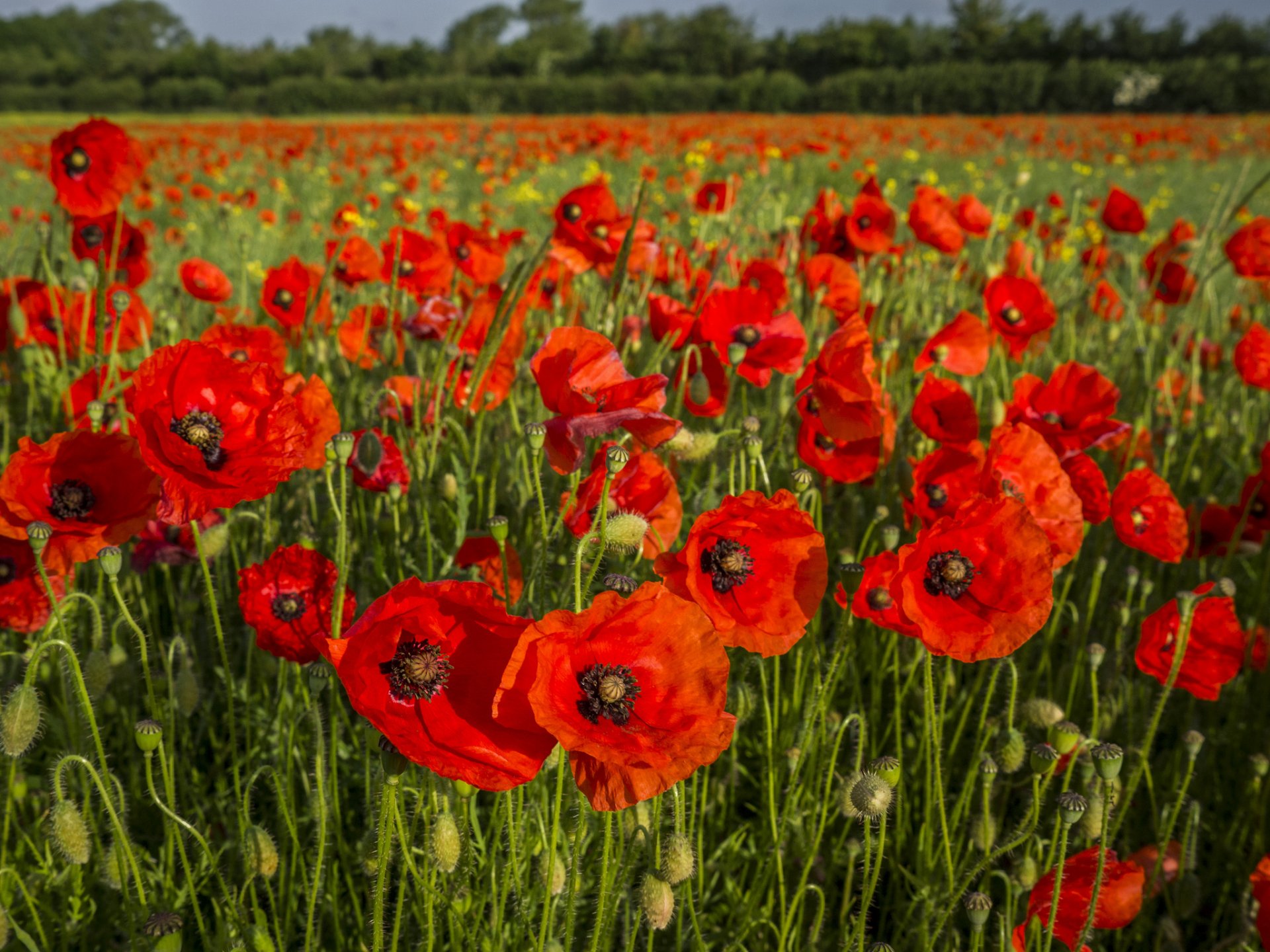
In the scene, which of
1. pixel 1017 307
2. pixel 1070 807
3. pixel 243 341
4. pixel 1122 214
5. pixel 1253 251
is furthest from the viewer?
pixel 1122 214

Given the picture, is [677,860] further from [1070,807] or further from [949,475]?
[949,475]

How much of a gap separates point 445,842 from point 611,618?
0.38 meters

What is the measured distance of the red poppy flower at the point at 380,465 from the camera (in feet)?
5.03

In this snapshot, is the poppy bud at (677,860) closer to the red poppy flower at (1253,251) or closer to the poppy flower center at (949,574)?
the poppy flower center at (949,574)

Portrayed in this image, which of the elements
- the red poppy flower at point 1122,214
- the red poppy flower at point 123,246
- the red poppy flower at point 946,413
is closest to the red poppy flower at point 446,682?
the red poppy flower at point 946,413

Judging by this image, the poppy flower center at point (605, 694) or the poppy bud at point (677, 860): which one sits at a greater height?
the poppy flower center at point (605, 694)

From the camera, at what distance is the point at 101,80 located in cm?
4306

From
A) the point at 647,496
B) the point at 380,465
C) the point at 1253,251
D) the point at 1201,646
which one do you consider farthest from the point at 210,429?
the point at 1253,251

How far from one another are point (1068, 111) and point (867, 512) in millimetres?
33955

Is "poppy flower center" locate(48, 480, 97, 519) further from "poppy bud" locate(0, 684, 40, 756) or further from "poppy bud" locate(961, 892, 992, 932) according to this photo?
"poppy bud" locate(961, 892, 992, 932)

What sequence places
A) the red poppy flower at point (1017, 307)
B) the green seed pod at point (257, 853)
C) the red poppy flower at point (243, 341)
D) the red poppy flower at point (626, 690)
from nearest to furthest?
the red poppy flower at point (626, 690)
the green seed pod at point (257, 853)
the red poppy flower at point (243, 341)
the red poppy flower at point (1017, 307)

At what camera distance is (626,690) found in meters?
0.93

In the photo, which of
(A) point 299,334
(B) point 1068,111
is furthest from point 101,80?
(A) point 299,334

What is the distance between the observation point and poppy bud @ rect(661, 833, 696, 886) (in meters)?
1.09
